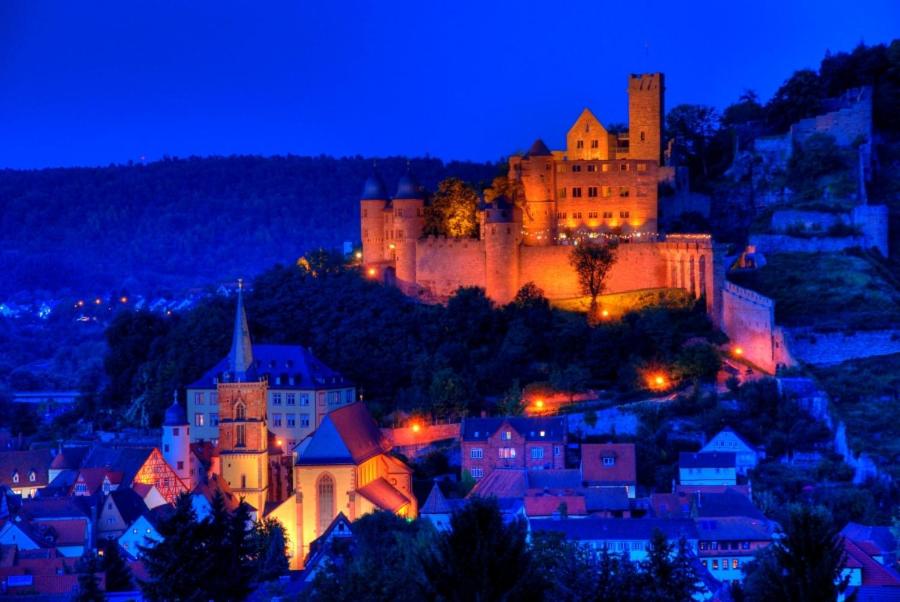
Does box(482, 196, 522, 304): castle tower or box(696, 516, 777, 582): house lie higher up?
box(482, 196, 522, 304): castle tower

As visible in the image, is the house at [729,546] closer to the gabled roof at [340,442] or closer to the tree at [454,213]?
the gabled roof at [340,442]

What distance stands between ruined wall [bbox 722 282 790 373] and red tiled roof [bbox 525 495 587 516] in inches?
376

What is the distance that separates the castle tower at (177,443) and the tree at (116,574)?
11479 mm

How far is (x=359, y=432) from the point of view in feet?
166

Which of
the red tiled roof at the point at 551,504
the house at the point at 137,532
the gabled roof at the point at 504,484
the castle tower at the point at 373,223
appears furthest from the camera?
the castle tower at the point at 373,223

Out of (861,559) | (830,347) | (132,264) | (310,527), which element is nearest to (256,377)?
(310,527)

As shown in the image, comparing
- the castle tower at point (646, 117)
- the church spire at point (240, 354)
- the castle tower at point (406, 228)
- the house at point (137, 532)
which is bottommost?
the house at point (137, 532)

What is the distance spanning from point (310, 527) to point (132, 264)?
293 feet

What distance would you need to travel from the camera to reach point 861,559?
36.4m

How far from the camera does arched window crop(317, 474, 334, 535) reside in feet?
160

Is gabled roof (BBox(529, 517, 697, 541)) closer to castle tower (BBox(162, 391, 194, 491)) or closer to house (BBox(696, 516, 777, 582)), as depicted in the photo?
house (BBox(696, 516, 777, 582))

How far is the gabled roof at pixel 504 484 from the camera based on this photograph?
47.0 m

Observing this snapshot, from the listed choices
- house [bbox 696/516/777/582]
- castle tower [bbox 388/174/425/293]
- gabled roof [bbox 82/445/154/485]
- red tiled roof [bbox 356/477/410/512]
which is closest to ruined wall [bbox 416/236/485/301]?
castle tower [bbox 388/174/425/293]

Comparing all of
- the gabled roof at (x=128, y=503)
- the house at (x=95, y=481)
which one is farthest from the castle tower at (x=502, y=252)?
the gabled roof at (x=128, y=503)
